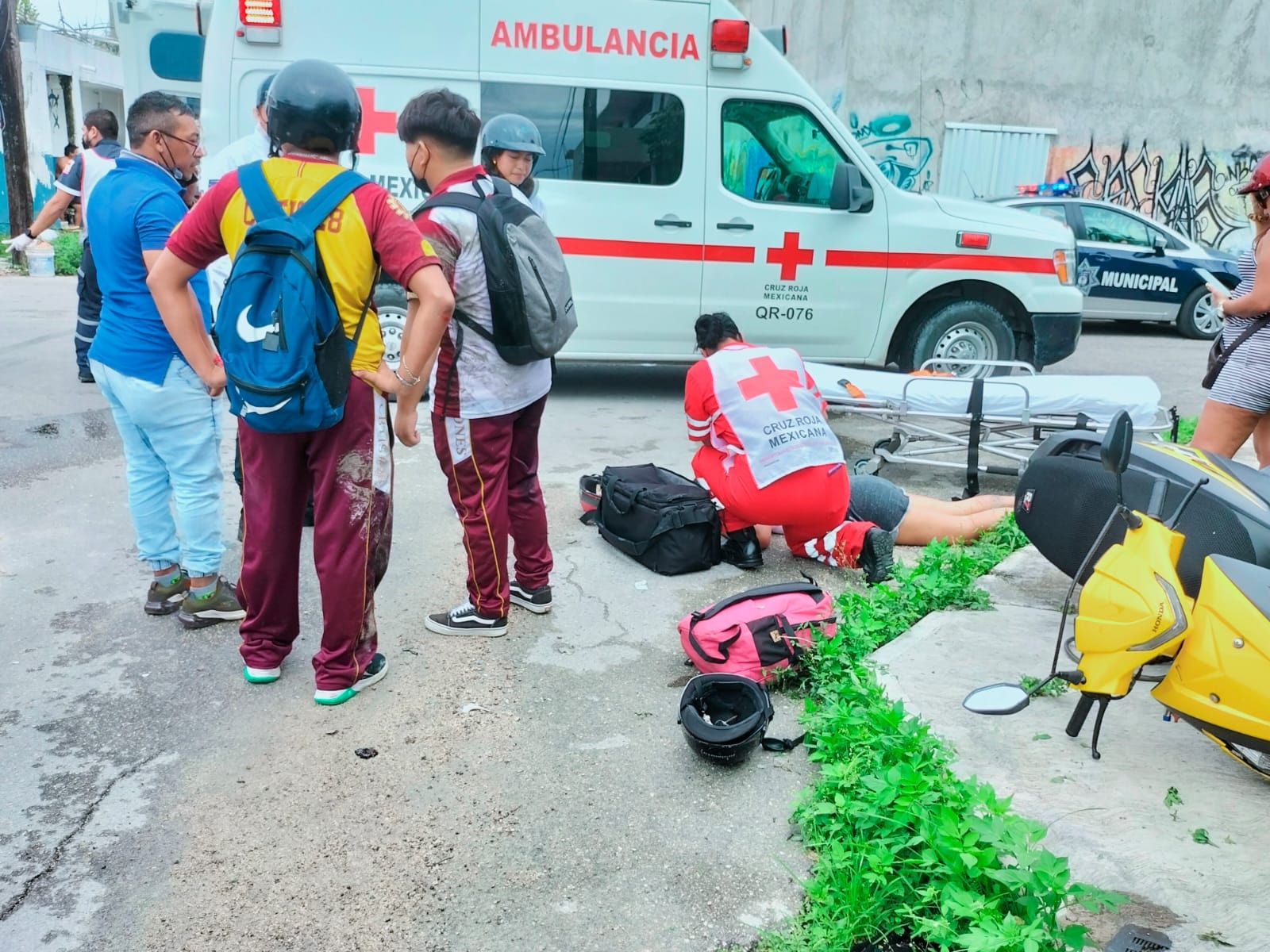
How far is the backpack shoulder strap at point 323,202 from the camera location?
2848mm

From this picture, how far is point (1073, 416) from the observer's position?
226 inches

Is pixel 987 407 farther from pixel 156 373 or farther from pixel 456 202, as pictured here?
pixel 156 373

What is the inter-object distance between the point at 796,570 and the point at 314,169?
2802 mm

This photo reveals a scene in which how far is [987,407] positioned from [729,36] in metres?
3.37

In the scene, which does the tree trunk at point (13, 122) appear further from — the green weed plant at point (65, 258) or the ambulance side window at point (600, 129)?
the ambulance side window at point (600, 129)

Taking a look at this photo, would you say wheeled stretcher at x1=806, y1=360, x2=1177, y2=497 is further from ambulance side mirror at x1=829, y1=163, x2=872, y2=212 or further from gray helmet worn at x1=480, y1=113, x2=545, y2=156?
gray helmet worn at x1=480, y1=113, x2=545, y2=156

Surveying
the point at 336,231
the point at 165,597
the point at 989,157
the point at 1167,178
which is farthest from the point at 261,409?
the point at 1167,178

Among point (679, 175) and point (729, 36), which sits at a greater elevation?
point (729, 36)

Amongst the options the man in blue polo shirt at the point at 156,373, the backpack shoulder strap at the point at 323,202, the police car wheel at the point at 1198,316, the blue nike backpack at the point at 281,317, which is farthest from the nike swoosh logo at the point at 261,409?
the police car wheel at the point at 1198,316

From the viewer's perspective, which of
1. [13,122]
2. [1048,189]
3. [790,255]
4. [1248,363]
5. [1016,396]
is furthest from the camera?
[13,122]

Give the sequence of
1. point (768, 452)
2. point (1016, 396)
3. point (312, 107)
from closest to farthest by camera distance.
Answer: point (312, 107), point (768, 452), point (1016, 396)

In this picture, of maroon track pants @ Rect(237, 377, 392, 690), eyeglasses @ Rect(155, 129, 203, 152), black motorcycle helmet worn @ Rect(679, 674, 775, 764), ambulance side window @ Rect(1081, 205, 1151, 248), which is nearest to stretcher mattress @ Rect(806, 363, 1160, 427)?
black motorcycle helmet worn @ Rect(679, 674, 775, 764)

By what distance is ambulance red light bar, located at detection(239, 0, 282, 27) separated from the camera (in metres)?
6.64

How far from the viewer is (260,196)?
286cm
